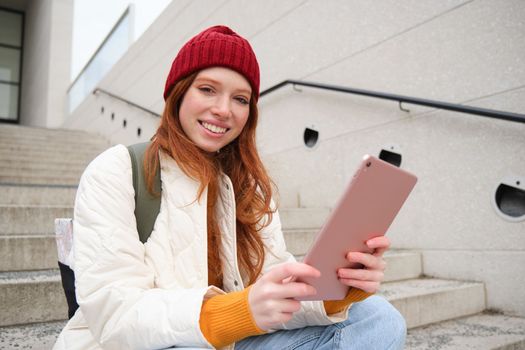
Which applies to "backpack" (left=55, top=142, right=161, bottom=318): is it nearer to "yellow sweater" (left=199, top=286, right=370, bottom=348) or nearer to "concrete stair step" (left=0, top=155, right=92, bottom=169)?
Result: "yellow sweater" (left=199, top=286, right=370, bottom=348)

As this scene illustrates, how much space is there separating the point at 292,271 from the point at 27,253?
5.76ft

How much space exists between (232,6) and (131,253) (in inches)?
170

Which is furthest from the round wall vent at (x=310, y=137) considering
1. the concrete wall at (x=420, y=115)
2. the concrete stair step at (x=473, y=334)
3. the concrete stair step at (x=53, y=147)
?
the concrete stair step at (x=53, y=147)

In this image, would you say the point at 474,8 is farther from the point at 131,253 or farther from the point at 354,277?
the point at 131,253

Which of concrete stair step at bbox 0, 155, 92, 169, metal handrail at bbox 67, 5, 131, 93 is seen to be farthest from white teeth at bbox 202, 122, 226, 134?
metal handrail at bbox 67, 5, 131, 93

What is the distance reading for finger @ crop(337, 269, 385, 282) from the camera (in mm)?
899

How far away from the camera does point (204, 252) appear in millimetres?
1061

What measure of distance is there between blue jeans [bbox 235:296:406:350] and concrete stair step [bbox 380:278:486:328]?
987mm

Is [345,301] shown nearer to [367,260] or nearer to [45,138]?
[367,260]

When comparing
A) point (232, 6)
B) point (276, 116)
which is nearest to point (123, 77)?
point (232, 6)

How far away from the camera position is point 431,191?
2664mm

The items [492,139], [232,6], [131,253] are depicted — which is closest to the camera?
[131,253]

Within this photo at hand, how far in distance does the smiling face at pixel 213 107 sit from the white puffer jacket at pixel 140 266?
0.45 ft

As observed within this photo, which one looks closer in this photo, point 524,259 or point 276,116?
point 524,259
